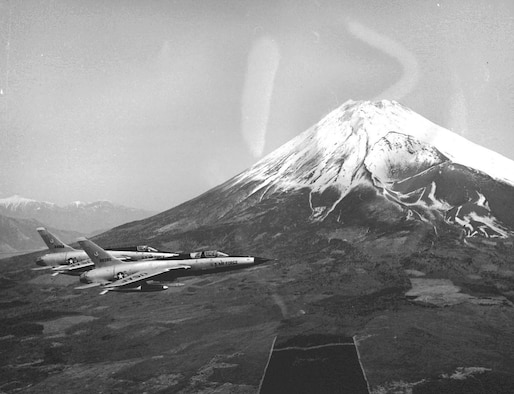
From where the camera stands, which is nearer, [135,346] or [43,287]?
[135,346]

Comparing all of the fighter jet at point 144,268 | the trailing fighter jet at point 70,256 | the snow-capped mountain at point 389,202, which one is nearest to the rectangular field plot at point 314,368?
the fighter jet at point 144,268

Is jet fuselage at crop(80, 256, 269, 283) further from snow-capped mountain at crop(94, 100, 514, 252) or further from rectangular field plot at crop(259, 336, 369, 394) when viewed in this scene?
snow-capped mountain at crop(94, 100, 514, 252)

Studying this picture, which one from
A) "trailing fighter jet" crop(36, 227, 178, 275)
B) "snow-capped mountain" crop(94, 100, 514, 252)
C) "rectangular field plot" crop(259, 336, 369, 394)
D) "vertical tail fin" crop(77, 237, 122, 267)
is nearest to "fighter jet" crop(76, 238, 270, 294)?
"vertical tail fin" crop(77, 237, 122, 267)

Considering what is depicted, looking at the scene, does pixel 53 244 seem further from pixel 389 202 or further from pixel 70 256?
pixel 389 202

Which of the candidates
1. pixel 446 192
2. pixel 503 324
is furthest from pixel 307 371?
pixel 446 192

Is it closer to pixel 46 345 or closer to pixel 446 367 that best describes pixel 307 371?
pixel 446 367

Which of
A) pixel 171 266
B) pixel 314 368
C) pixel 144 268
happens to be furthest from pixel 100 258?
pixel 314 368
